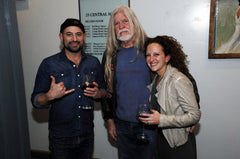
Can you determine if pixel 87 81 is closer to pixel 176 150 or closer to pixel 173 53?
pixel 173 53

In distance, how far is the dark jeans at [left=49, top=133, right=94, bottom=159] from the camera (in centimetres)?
184

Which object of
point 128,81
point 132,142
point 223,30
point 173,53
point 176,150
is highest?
point 223,30

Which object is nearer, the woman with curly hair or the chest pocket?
the woman with curly hair

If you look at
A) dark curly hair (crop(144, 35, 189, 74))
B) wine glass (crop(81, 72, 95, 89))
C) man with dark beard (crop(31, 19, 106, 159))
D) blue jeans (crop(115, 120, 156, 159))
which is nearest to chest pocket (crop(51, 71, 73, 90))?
man with dark beard (crop(31, 19, 106, 159))

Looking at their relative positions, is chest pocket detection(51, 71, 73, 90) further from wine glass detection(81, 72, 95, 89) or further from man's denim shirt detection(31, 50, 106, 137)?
wine glass detection(81, 72, 95, 89)

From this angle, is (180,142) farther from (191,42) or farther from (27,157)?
(27,157)

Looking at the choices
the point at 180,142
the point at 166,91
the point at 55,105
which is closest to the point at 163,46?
the point at 166,91

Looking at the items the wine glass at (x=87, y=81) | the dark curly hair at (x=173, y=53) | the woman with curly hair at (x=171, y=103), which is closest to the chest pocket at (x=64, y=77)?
the wine glass at (x=87, y=81)

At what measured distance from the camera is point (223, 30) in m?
2.23

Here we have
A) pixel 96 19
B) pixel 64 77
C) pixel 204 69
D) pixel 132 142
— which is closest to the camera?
pixel 64 77

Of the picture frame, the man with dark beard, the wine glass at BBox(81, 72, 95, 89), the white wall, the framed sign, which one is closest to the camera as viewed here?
the wine glass at BBox(81, 72, 95, 89)

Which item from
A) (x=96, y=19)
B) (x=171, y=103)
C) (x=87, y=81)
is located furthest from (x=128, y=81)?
(x=96, y=19)

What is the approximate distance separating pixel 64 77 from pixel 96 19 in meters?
1.22

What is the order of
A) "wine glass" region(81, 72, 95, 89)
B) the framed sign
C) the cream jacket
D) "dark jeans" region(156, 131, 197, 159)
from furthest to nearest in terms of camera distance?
the framed sign → "wine glass" region(81, 72, 95, 89) → "dark jeans" region(156, 131, 197, 159) → the cream jacket
